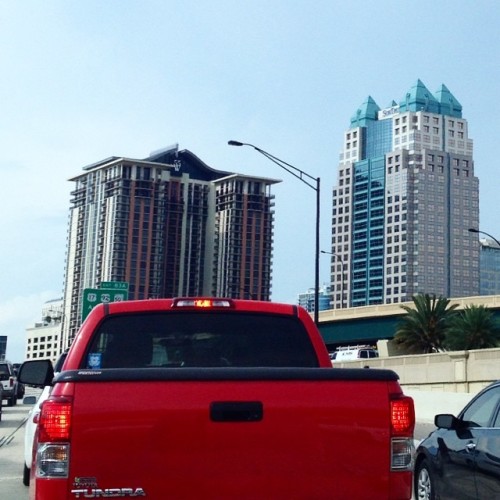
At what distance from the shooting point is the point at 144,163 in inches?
5743

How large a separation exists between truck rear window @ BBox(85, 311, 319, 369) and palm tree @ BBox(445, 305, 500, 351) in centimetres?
6154

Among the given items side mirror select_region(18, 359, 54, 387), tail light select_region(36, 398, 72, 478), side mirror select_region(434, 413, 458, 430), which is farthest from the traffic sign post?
tail light select_region(36, 398, 72, 478)

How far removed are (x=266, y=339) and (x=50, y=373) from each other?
176 centimetres

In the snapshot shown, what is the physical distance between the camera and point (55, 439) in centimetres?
492

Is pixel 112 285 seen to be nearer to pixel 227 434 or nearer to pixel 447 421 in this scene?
pixel 447 421

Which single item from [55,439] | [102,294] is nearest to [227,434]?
[55,439]

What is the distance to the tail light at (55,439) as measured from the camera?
4895 mm

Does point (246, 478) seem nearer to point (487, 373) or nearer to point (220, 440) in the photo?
point (220, 440)

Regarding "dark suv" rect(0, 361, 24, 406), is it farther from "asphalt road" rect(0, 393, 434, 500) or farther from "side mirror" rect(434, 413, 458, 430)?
"side mirror" rect(434, 413, 458, 430)

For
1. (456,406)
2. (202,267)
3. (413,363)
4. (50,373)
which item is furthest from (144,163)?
(50,373)

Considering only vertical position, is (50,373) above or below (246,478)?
above

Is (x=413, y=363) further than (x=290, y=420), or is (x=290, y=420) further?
(x=413, y=363)

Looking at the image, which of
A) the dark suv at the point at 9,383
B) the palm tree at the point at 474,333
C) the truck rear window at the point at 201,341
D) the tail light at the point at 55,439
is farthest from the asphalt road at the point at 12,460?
the palm tree at the point at 474,333

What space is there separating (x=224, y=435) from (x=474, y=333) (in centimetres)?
6416
